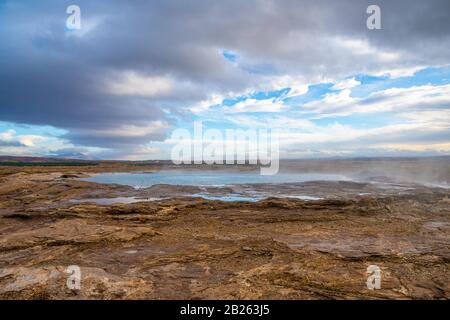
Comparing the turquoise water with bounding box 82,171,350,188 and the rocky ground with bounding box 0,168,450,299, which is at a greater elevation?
the rocky ground with bounding box 0,168,450,299

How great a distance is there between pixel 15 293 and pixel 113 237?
12.0 feet

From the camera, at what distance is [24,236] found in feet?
31.0

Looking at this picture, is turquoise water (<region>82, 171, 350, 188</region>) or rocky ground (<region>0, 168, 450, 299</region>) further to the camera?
turquoise water (<region>82, 171, 350, 188</region>)

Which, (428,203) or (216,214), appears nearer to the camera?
(216,214)

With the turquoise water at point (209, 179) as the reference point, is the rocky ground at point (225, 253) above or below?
above

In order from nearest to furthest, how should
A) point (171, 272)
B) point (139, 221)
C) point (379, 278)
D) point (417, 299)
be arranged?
point (417, 299) < point (379, 278) < point (171, 272) < point (139, 221)

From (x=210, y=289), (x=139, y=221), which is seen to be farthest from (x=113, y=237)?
(x=210, y=289)

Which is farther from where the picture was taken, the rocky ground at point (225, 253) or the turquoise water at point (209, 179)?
the turquoise water at point (209, 179)

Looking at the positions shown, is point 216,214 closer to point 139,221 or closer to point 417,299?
point 139,221

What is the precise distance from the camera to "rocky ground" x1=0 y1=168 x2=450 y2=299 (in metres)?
6.00

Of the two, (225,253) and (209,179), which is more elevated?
(225,253)

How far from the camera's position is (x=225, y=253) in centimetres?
810

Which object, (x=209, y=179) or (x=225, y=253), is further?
(x=209, y=179)

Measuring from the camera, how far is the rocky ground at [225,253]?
6.00 m
